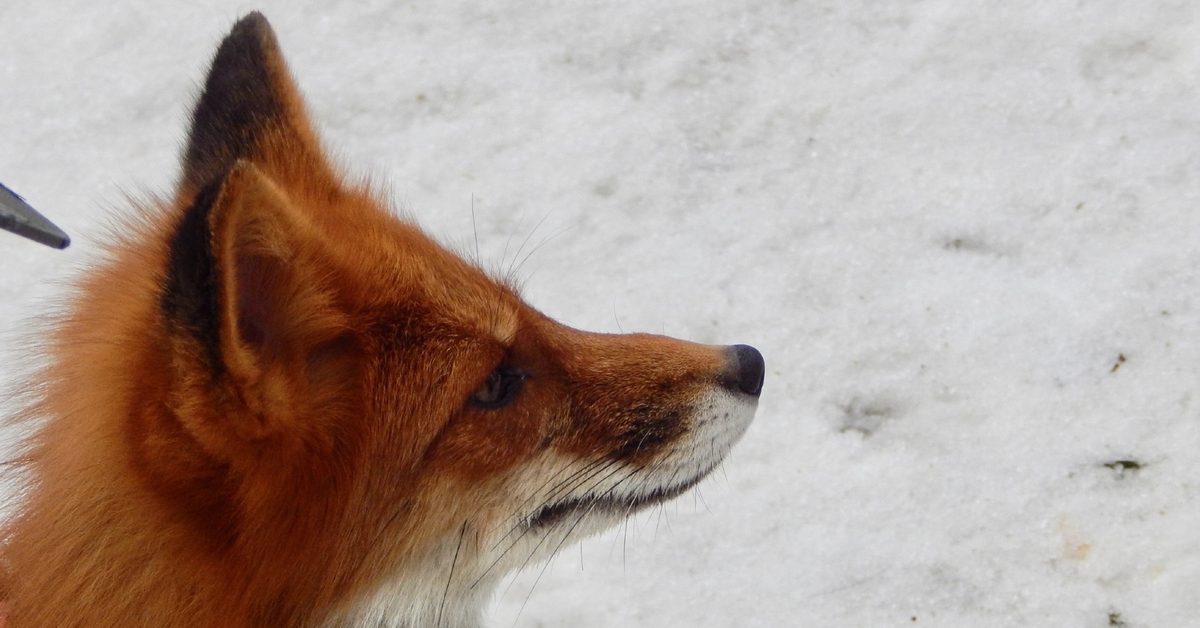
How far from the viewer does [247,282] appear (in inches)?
66.0

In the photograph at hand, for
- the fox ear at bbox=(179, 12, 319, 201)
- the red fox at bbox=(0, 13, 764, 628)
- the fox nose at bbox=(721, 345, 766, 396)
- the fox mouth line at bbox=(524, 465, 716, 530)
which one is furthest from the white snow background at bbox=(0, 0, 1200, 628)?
the fox nose at bbox=(721, 345, 766, 396)

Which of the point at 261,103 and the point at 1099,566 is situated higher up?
the point at 261,103

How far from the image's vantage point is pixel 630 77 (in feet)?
14.6

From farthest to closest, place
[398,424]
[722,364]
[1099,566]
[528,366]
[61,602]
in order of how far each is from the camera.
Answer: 1. [1099,566]
2. [722,364]
3. [528,366]
4. [398,424]
5. [61,602]

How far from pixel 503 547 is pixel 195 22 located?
3596 millimetres

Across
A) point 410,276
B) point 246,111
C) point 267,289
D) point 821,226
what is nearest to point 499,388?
point 410,276

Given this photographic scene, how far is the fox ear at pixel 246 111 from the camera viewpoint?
2365mm

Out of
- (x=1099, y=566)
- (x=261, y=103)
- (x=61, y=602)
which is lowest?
(x=1099, y=566)

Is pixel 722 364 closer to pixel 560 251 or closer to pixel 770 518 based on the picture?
pixel 770 518

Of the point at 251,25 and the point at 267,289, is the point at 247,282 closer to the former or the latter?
the point at 267,289

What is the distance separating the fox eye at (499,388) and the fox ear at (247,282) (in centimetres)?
32

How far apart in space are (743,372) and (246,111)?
131 centimetres

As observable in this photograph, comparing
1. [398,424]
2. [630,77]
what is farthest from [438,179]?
[398,424]

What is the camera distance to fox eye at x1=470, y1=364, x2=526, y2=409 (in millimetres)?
2049
